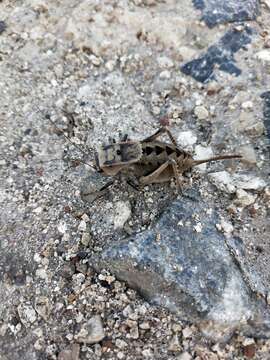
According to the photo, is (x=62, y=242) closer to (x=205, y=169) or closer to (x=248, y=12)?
(x=205, y=169)

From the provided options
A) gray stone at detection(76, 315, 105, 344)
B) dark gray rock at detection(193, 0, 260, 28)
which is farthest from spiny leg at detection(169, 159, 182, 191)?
dark gray rock at detection(193, 0, 260, 28)

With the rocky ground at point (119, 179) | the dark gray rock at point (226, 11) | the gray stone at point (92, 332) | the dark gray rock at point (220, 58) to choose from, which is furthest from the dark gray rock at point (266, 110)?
the gray stone at point (92, 332)

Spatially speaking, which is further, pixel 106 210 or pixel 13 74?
pixel 13 74

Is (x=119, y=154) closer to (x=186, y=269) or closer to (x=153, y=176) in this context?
(x=153, y=176)

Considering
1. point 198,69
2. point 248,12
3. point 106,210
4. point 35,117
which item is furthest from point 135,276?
point 248,12

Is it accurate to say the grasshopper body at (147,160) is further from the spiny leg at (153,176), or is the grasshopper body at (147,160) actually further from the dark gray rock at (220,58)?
the dark gray rock at (220,58)

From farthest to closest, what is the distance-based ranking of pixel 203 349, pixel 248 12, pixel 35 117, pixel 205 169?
1. pixel 248 12
2. pixel 35 117
3. pixel 205 169
4. pixel 203 349
